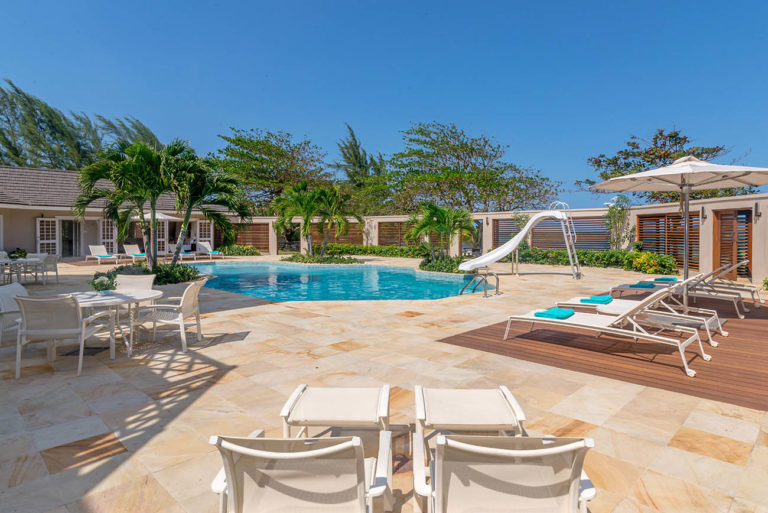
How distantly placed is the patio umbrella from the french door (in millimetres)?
23811

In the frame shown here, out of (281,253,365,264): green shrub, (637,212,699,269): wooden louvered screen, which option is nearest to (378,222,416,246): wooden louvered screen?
(281,253,365,264): green shrub

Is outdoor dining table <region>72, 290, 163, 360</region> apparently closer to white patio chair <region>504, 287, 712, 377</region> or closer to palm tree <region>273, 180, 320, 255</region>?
white patio chair <region>504, 287, 712, 377</region>

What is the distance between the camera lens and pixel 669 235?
16359mm

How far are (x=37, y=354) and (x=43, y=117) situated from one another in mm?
36669

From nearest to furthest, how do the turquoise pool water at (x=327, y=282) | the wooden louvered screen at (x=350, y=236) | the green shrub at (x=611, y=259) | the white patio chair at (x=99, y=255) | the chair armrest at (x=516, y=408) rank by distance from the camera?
→ the chair armrest at (x=516, y=408), the turquoise pool water at (x=327, y=282), the green shrub at (x=611, y=259), the white patio chair at (x=99, y=255), the wooden louvered screen at (x=350, y=236)

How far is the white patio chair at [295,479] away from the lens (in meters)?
1.67

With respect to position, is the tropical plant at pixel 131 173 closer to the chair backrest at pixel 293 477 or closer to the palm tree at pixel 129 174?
the palm tree at pixel 129 174

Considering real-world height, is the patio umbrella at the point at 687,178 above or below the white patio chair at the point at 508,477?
above

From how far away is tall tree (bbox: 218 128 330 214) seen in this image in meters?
30.6

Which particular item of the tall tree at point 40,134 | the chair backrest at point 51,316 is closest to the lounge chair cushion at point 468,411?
the chair backrest at point 51,316

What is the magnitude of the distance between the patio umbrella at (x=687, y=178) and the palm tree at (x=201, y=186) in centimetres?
908

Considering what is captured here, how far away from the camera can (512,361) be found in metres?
5.06

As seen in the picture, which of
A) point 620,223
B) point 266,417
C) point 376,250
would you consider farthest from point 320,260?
point 266,417

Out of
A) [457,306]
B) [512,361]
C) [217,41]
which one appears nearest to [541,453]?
[512,361]
